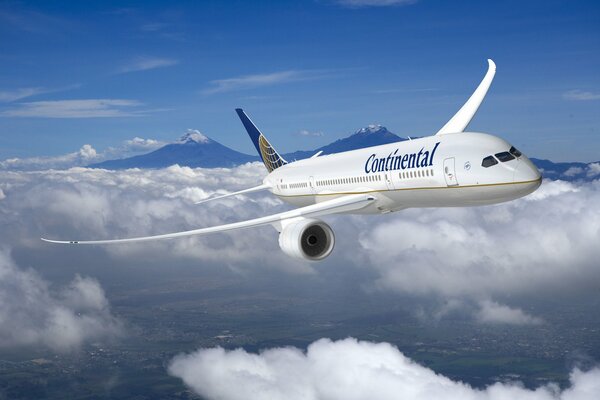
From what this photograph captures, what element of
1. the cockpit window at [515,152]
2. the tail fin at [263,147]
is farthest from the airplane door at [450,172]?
the tail fin at [263,147]

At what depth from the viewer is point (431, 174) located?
1304 inches

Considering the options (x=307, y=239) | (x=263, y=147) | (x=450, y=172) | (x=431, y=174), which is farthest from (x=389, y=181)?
(x=263, y=147)

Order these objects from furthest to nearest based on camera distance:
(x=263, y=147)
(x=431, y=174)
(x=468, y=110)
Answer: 1. (x=263, y=147)
2. (x=468, y=110)
3. (x=431, y=174)

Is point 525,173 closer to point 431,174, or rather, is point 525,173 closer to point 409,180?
point 431,174

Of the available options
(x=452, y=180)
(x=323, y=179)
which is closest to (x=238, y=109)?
(x=323, y=179)

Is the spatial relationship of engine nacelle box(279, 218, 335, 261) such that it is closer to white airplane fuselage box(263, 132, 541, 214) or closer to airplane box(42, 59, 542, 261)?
airplane box(42, 59, 542, 261)

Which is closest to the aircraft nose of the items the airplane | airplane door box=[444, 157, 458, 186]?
the airplane

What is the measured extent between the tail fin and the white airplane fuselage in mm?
15553

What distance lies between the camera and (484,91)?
46.7 meters

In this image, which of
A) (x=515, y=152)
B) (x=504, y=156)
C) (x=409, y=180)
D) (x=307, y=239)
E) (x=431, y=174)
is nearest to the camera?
(x=504, y=156)

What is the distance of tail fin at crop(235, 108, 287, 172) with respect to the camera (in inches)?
2402

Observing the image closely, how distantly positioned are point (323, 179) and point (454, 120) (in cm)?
1000

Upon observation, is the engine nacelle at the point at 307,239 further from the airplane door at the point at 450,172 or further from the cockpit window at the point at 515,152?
the cockpit window at the point at 515,152

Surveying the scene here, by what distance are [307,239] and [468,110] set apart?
17.0m
